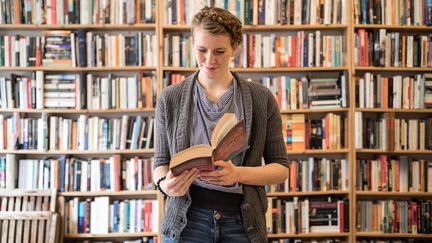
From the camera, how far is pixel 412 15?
3.51 meters

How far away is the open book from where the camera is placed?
4.09ft

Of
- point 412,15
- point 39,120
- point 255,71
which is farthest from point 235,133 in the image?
point 412,15

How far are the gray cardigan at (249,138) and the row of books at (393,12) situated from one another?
7.47 feet

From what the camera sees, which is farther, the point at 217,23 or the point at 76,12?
the point at 76,12

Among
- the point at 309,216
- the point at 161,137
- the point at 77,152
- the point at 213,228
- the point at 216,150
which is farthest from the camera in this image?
the point at 309,216

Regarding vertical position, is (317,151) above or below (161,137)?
below

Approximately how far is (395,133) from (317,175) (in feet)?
2.17

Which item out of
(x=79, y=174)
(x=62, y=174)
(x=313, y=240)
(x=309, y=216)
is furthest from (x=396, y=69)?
(x=62, y=174)

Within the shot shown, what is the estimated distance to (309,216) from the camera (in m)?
3.49

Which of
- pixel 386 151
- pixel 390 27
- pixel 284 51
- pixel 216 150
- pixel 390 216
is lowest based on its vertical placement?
pixel 390 216

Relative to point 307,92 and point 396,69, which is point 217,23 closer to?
point 307,92

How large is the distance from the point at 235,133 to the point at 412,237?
2790 millimetres

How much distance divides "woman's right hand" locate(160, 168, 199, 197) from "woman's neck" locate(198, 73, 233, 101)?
29 centimetres

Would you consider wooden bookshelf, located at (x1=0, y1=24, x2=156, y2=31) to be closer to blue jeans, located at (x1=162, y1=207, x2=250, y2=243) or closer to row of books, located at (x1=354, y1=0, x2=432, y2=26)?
row of books, located at (x1=354, y1=0, x2=432, y2=26)
